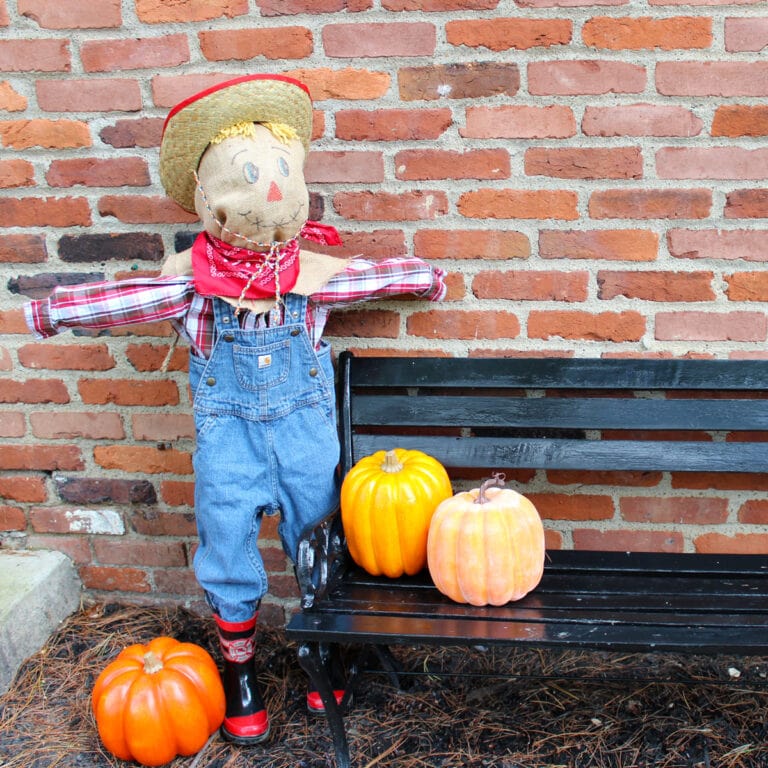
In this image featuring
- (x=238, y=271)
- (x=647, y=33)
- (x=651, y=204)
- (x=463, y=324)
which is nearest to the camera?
(x=238, y=271)

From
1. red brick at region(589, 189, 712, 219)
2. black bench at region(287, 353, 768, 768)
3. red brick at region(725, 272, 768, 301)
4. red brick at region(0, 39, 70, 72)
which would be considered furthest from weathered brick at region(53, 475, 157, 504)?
red brick at region(725, 272, 768, 301)

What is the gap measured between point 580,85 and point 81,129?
1366 mm

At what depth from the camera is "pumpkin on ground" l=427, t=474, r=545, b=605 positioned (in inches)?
69.0

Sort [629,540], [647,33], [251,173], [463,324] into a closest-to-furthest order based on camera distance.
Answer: [251,173]
[647,33]
[463,324]
[629,540]

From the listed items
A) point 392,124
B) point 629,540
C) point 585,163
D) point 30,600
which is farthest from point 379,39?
point 30,600

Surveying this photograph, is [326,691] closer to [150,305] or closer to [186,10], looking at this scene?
[150,305]

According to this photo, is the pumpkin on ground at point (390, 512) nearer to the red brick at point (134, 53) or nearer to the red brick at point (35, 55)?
the red brick at point (134, 53)

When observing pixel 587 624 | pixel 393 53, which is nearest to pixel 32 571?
pixel 587 624

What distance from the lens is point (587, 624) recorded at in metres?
1.69

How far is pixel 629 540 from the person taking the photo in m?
2.31

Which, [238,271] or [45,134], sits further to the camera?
[45,134]

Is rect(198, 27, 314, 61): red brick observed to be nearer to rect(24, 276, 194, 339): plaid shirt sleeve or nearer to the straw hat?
the straw hat

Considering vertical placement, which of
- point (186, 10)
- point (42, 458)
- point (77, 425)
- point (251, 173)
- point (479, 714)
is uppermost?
point (186, 10)

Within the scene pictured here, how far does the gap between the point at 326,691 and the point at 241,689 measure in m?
0.40
